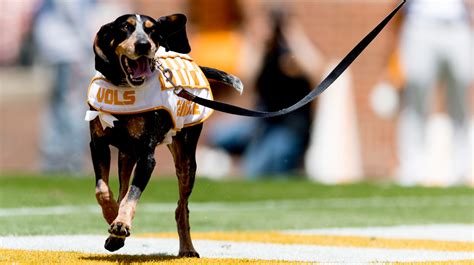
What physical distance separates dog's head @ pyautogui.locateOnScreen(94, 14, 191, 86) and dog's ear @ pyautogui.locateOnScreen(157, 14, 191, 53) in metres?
0.07

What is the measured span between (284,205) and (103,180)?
605cm

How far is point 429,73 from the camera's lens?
1656cm

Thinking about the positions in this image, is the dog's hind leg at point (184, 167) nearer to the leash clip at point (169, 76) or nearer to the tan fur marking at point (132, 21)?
the leash clip at point (169, 76)

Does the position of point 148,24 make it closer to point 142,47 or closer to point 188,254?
point 142,47

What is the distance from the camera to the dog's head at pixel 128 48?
24.5ft

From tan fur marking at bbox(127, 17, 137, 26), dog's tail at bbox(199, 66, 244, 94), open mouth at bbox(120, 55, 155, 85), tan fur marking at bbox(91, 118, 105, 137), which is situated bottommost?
tan fur marking at bbox(91, 118, 105, 137)

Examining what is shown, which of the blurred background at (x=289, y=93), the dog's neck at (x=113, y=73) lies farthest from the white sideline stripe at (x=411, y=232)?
the blurred background at (x=289, y=93)

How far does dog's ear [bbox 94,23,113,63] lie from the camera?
766 cm

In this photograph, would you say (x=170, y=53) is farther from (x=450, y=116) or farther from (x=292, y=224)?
(x=450, y=116)

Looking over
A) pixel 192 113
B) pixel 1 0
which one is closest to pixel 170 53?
pixel 192 113

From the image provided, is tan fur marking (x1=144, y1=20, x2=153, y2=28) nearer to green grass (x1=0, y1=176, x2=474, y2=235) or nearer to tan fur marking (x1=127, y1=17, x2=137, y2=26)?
tan fur marking (x1=127, y1=17, x2=137, y2=26)

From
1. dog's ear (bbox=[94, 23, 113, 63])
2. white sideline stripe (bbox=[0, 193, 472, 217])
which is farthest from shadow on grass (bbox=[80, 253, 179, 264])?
white sideline stripe (bbox=[0, 193, 472, 217])

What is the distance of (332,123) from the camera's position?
18.0 metres

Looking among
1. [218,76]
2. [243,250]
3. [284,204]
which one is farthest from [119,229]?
[284,204]
